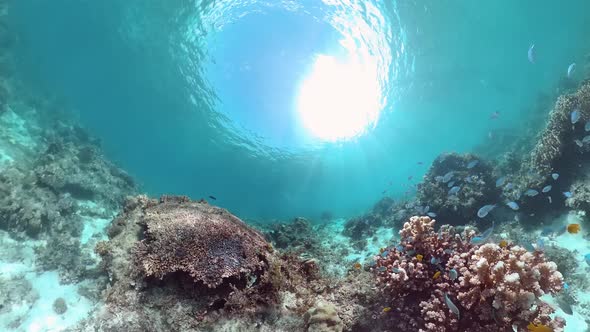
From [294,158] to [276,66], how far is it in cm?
2368

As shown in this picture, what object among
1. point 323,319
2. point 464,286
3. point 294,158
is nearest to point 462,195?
point 464,286

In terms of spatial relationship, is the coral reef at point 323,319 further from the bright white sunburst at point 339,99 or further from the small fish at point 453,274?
the bright white sunburst at point 339,99

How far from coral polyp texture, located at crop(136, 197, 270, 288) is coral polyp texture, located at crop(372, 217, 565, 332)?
83.6 inches

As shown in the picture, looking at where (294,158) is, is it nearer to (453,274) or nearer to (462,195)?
(462,195)

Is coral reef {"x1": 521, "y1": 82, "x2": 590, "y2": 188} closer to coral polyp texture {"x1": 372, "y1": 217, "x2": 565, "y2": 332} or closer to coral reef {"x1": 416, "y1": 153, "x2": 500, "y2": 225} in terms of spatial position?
coral reef {"x1": 416, "y1": 153, "x2": 500, "y2": 225}

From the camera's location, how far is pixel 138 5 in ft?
80.8

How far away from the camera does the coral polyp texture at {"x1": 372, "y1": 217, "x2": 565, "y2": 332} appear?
13.1 feet

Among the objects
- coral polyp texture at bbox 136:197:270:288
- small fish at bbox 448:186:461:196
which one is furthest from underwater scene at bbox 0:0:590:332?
small fish at bbox 448:186:461:196

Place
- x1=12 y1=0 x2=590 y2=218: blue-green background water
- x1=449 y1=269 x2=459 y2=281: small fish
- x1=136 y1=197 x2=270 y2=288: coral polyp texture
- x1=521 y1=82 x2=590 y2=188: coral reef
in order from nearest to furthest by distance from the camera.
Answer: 1. x1=449 y1=269 x2=459 y2=281: small fish
2. x1=136 y1=197 x2=270 y2=288: coral polyp texture
3. x1=521 y1=82 x2=590 y2=188: coral reef
4. x1=12 y1=0 x2=590 y2=218: blue-green background water

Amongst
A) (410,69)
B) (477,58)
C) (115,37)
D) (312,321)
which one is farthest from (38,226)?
(477,58)

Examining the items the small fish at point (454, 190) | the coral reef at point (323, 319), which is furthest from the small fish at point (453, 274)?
the small fish at point (454, 190)

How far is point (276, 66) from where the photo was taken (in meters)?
32.2

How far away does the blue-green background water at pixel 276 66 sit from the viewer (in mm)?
24125

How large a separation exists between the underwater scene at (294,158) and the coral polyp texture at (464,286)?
32 millimetres
